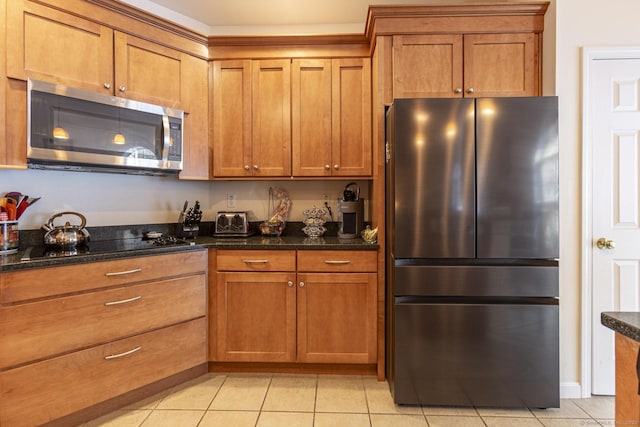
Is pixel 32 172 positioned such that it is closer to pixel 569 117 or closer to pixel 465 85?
pixel 465 85

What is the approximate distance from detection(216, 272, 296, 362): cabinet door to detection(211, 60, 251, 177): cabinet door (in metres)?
0.84

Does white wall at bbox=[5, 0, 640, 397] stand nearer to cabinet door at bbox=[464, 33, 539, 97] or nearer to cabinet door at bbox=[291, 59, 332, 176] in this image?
cabinet door at bbox=[464, 33, 539, 97]

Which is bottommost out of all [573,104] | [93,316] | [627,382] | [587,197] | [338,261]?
[93,316]

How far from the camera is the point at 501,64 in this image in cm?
209

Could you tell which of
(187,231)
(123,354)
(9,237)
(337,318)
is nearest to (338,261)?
(337,318)

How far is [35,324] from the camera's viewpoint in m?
1.58

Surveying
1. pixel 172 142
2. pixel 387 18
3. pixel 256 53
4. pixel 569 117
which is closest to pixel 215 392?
pixel 172 142

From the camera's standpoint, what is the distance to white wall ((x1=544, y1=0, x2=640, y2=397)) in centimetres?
200

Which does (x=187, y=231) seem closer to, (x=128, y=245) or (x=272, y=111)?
(x=128, y=245)

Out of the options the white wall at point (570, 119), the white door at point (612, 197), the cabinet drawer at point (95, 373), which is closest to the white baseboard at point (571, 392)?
the white wall at point (570, 119)

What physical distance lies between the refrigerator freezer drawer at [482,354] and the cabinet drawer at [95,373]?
54.1 inches

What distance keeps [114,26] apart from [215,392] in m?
2.37

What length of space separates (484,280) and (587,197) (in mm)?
857

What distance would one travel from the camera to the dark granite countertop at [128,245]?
164cm
